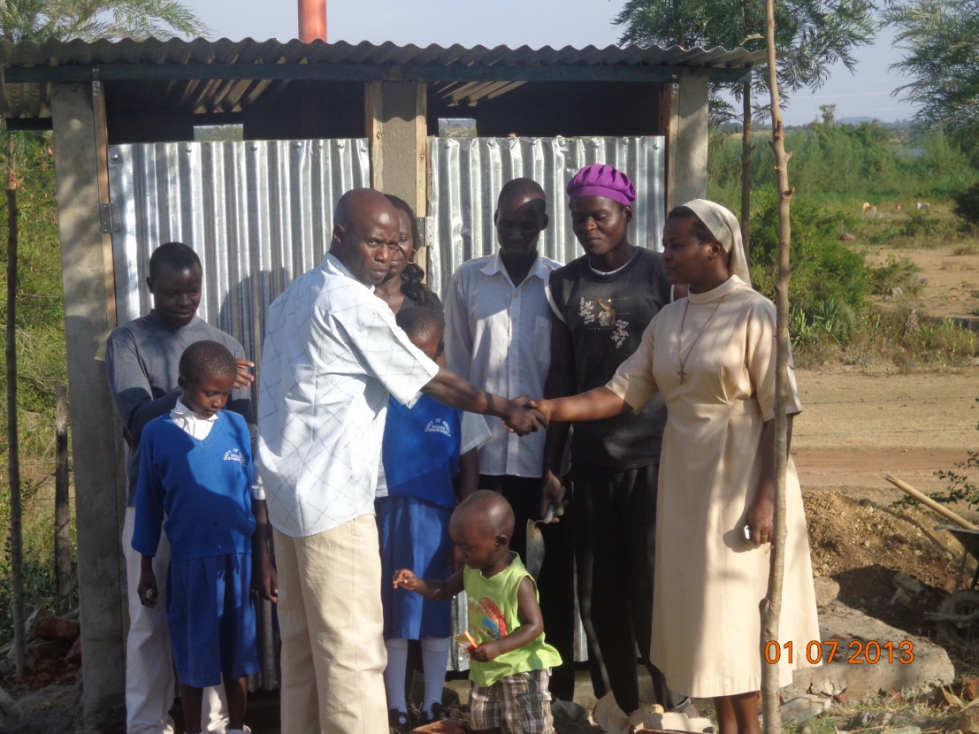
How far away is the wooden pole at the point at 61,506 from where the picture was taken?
5.52 meters

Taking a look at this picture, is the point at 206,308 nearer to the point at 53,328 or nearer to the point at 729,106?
the point at 729,106

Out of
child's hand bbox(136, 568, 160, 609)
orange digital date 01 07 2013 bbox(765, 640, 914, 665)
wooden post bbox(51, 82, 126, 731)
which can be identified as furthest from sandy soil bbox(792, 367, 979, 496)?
child's hand bbox(136, 568, 160, 609)

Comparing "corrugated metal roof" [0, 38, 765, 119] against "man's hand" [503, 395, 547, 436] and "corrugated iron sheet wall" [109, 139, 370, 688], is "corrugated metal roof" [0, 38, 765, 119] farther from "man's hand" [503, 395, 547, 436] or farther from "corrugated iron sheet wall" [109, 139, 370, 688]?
"man's hand" [503, 395, 547, 436]

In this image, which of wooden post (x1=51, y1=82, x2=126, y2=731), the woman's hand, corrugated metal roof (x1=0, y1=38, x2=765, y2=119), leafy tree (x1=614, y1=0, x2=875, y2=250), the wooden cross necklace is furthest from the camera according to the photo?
leafy tree (x1=614, y1=0, x2=875, y2=250)

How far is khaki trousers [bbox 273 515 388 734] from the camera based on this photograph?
3.23m

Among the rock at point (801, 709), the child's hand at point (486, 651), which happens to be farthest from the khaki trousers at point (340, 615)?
the rock at point (801, 709)

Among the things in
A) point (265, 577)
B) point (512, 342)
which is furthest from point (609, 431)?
point (265, 577)

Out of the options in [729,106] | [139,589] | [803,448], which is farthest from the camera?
[803,448]

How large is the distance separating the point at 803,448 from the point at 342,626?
8.40 meters

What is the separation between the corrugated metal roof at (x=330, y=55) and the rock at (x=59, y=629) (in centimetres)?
302

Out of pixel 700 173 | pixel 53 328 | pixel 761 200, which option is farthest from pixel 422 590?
pixel 761 200

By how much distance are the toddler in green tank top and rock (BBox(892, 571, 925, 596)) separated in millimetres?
3698

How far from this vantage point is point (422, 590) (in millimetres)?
3588

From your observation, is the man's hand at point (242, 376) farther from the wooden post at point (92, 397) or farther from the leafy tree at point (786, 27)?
the leafy tree at point (786, 27)
